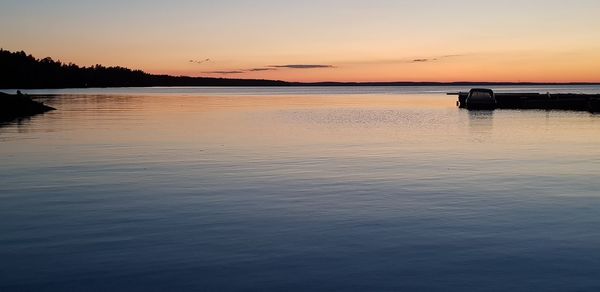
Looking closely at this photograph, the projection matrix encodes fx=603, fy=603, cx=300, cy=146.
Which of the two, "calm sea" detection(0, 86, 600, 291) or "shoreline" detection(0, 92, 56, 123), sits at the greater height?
"shoreline" detection(0, 92, 56, 123)

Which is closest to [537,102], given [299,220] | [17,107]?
[17,107]

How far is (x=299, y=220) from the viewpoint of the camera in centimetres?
1331

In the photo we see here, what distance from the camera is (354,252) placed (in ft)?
34.7

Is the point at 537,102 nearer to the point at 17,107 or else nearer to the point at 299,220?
the point at 17,107

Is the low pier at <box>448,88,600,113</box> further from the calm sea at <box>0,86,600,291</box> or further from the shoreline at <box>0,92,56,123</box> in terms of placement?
the shoreline at <box>0,92,56,123</box>

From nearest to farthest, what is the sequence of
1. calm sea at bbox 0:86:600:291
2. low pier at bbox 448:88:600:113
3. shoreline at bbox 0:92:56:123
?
1. calm sea at bbox 0:86:600:291
2. shoreline at bbox 0:92:56:123
3. low pier at bbox 448:88:600:113

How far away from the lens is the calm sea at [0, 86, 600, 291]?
365 inches

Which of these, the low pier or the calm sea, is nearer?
the calm sea

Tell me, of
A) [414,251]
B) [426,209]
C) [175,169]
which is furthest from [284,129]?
[414,251]

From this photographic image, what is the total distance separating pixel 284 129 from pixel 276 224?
3161 cm

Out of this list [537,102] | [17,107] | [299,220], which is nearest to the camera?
[299,220]

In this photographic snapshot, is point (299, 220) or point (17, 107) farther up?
point (17, 107)

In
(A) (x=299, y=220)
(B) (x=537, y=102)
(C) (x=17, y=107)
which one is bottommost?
(A) (x=299, y=220)

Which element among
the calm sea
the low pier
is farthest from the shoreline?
the low pier
